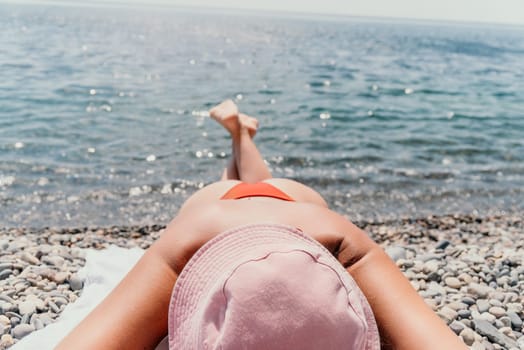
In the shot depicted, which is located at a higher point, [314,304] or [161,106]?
[314,304]

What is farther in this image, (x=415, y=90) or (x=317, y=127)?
(x=415, y=90)

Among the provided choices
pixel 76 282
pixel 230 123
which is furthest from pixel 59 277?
pixel 230 123

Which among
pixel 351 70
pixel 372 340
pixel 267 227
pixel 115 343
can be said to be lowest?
pixel 351 70

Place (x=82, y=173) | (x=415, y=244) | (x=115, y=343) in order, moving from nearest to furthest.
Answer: (x=115, y=343) < (x=415, y=244) < (x=82, y=173)

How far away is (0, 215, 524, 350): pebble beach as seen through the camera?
3.12 meters

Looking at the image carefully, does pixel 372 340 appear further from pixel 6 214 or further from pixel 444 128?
pixel 444 128

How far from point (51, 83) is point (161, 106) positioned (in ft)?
11.7

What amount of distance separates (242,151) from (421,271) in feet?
5.85

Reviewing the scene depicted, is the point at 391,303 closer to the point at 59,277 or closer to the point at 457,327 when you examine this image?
the point at 457,327

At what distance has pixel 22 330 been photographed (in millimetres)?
2918

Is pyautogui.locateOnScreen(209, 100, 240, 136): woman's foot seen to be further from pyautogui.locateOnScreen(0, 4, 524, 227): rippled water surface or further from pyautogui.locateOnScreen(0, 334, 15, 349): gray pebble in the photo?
pyautogui.locateOnScreen(0, 334, 15, 349): gray pebble

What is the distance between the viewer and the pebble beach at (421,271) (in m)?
3.12

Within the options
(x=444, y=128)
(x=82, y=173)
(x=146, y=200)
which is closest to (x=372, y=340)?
(x=146, y=200)

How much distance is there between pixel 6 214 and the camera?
19.0ft
